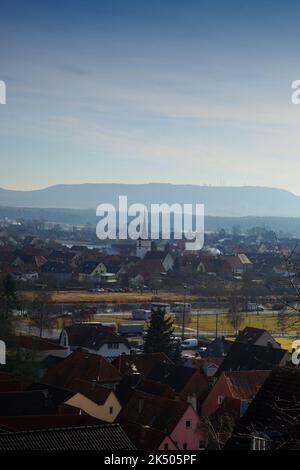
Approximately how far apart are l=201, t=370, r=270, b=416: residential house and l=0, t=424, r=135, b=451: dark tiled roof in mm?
6629

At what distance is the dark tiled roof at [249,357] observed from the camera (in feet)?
60.7

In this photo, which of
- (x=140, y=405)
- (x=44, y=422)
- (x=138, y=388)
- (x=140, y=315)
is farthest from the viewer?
(x=140, y=315)

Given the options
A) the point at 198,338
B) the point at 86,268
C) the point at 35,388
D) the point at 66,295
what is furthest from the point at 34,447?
the point at 86,268

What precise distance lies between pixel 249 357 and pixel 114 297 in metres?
23.1

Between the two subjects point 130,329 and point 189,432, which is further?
point 130,329

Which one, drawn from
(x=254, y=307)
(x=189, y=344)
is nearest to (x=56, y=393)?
(x=189, y=344)

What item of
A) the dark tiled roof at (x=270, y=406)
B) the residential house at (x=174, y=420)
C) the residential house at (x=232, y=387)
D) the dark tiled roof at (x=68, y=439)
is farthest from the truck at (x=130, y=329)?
the dark tiled roof at (x=270, y=406)

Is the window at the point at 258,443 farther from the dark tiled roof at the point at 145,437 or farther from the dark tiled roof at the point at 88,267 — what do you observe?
the dark tiled roof at the point at 88,267

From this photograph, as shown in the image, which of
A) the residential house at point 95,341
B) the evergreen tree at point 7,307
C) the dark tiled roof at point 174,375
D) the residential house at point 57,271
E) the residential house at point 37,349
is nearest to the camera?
the dark tiled roof at point 174,375

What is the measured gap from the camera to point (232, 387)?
49.4ft

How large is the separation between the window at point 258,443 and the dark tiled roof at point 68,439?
1.96 meters

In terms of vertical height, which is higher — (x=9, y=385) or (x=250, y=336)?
(x=9, y=385)

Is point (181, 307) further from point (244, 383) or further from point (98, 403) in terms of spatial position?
point (98, 403)

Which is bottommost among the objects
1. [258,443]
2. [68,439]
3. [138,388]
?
[138,388]
